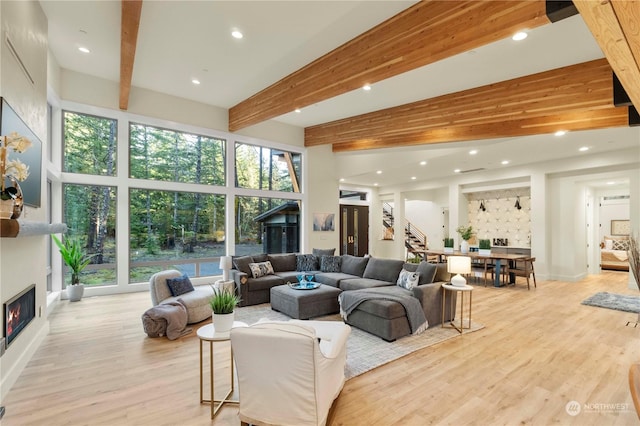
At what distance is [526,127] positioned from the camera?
5605 mm

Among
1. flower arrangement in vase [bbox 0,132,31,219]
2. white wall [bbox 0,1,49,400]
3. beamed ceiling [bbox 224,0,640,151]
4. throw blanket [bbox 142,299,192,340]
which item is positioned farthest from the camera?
throw blanket [bbox 142,299,192,340]

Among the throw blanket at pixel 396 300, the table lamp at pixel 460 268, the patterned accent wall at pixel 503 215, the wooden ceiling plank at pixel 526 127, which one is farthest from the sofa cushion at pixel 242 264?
the patterned accent wall at pixel 503 215

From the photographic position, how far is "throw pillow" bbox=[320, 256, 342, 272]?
6.64 meters

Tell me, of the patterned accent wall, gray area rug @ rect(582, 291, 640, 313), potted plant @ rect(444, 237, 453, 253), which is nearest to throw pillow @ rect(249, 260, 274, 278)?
potted plant @ rect(444, 237, 453, 253)

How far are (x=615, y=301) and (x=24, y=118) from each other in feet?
33.0

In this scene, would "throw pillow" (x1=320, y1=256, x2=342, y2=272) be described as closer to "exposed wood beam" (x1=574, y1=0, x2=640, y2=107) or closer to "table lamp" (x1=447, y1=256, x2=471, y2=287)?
"table lamp" (x1=447, y1=256, x2=471, y2=287)

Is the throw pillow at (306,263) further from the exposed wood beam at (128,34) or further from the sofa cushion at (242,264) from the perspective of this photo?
the exposed wood beam at (128,34)

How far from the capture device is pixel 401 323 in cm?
403

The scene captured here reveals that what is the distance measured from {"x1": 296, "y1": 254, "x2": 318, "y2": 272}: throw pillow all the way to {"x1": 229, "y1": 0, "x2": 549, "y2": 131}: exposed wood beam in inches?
135

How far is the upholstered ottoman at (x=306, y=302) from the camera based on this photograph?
480 cm

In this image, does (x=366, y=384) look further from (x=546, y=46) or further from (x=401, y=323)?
(x=546, y=46)

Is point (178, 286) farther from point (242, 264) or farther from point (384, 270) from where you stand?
point (384, 270)

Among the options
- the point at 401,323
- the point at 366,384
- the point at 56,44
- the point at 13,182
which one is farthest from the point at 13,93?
the point at 401,323

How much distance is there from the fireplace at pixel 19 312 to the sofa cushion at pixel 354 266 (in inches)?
195
